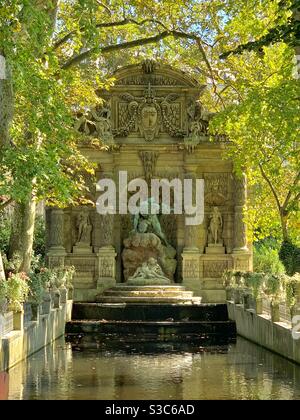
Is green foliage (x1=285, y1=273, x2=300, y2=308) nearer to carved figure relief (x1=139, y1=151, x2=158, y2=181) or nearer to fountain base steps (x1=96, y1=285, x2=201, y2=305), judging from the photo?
fountain base steps (x1=96, y1=285, x2=201, y2=305)

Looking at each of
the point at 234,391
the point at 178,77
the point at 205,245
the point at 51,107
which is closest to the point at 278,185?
the point at 205,245

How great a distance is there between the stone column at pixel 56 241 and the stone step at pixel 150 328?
5.23 metres

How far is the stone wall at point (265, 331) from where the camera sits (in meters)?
15.8

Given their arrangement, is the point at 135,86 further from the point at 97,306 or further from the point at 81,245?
the point at 97,306

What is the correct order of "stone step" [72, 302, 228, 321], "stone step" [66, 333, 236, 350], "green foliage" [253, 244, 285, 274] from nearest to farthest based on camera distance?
"stone step" [66, 333, 236, 350] → "stone step" [72, 302, 228, 321] → "green foliage" [253, 244, 285, 274]

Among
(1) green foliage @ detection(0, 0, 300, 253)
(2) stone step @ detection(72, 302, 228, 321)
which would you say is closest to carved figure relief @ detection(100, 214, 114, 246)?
(1) green foliage @ detection(0, 0, 300, 253)

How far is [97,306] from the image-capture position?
23.7m

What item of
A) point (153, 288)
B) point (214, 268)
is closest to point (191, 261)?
point (214, 268)

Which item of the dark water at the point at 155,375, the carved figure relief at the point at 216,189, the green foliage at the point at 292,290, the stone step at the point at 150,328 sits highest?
the carved figure relief at the point at 216,189

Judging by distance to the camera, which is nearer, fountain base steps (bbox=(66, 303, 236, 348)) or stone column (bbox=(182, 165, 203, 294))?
fountain base steps (bbox=(66, 303, 236, 348))

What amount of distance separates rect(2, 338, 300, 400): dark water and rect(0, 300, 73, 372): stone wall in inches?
9.0

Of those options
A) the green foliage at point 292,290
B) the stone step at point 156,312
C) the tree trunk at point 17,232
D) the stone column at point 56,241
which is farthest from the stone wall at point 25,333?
the stone column at point 56,241

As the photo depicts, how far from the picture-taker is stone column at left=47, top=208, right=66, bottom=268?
89.4ft

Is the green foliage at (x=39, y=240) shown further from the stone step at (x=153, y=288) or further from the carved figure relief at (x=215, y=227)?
the carved figure relief at (x=215, y=227)
